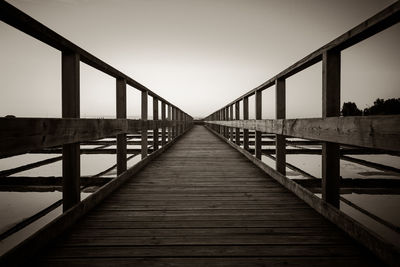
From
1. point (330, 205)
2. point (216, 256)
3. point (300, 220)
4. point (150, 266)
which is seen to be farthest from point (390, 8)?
point (150, 266)

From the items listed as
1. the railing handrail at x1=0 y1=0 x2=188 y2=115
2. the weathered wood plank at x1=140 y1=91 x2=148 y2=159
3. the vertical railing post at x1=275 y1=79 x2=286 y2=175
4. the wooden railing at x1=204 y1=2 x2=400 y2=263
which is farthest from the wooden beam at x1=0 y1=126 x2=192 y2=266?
the vertical railing post at x1=275 y1=79 x2=286 y2=175

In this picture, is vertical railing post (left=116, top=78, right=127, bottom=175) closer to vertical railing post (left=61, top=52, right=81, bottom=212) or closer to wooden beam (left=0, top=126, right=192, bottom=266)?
wooden beam (left=0, top=126, right=192, bottom=266)

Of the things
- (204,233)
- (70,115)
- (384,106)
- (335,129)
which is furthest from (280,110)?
(384,106)

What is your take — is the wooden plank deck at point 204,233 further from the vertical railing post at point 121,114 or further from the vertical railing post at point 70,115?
the vertical railing post at point 121,114

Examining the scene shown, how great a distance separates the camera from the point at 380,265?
56.4 inches

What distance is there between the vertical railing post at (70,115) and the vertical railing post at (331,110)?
206 cm

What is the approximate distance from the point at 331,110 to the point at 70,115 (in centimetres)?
215

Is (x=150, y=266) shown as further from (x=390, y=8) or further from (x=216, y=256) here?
(x=390, y=8)

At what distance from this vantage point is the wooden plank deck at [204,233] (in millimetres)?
1522

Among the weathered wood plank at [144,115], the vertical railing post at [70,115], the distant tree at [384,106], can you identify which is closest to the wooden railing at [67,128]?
the vertical railing post at [70,115]

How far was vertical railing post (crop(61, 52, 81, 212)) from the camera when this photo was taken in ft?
6.53

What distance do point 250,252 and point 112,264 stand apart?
0.85 metres

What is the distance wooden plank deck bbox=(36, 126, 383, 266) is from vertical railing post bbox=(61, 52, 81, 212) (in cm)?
26

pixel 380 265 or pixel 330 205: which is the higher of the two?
pixel 330 205
